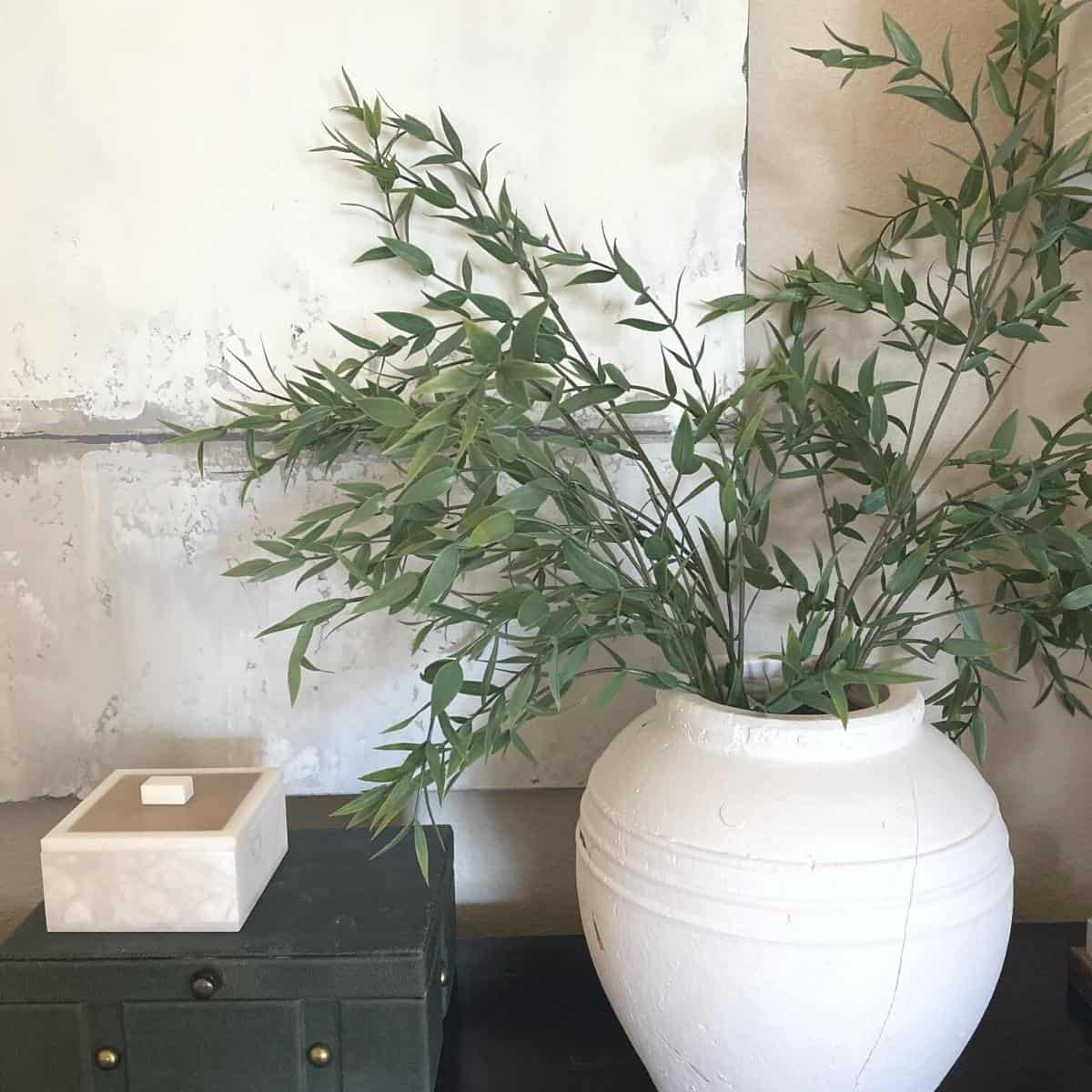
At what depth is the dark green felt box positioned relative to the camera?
710mm

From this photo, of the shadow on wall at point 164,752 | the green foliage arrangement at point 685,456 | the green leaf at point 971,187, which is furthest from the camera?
the shadow on wall at point 164,752

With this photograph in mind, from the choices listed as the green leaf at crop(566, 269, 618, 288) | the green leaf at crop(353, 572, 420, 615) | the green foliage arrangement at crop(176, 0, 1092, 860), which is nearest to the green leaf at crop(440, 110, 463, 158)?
the green foliage arrangement at crop(176, 0, 1092, 860)

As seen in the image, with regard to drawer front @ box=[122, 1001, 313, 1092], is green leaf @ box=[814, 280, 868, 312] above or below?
above

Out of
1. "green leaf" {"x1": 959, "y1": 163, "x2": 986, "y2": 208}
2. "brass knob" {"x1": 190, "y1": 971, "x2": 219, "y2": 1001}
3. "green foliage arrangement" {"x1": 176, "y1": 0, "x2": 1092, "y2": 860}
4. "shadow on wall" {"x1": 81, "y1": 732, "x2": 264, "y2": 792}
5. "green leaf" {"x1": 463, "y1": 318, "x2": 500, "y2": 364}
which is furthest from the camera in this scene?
"shadow on wall" {"x1": 81, "y1": 732, "x2": 264, "y2": 792}

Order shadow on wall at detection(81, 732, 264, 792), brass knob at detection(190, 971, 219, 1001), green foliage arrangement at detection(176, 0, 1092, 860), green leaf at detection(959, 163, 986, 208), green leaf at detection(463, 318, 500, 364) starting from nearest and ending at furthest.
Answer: green leaf at detection(463, 318, 500, 364), green foliage arrangement at detection(176, 0, 1092, 860), brass knob at detection(190, 971, 219, 1001), green leaf at detection(959, 163, 986, 208), shadow on wall at detection(81, 732, 264, 792)

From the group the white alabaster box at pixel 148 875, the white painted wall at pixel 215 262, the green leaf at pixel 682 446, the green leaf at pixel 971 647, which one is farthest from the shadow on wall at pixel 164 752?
the green leaf at pixel 971 647

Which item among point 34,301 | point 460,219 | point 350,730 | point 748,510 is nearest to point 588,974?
point 350,730

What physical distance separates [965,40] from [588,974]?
0.89 m

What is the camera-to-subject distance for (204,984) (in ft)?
2.31

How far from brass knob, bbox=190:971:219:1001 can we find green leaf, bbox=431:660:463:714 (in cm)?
31

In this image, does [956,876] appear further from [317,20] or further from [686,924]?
[317,20]

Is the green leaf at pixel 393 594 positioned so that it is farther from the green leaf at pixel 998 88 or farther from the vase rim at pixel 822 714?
the green leaf at pixel 998 88

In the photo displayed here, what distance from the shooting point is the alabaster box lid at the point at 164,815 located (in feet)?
2.37

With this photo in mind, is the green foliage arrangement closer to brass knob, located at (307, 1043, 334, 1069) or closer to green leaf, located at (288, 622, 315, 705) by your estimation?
green leaf, located at (288, 622, 315, 705)
